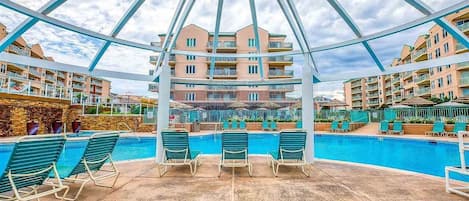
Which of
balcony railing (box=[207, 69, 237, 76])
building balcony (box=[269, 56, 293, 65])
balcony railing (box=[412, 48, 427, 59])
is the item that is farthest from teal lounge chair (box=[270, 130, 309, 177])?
balcony railing (box=[412, 48, 427, 59])

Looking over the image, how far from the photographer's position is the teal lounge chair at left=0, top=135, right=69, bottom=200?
9.71 feet

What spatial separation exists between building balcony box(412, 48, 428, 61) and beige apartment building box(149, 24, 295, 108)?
64.1ft

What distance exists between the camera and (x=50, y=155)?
11.0 ft

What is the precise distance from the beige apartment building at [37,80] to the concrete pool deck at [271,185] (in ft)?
15.8

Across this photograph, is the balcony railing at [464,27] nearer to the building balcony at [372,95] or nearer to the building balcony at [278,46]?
the building balcony at [278,46]

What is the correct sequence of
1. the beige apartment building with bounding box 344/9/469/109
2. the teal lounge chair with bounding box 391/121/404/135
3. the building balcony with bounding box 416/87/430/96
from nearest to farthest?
the teal lounge chair with bounding box 391/121/404/135, the beige apartment building with bounding box 344/9/469/109, the building balcony with bounding box 416/87/430/96

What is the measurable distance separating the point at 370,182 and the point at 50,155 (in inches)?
215

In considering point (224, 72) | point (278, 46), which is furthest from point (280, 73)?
point (224, 72)

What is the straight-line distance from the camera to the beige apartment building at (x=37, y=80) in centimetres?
1371

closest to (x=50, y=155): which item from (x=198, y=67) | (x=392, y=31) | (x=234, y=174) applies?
(x=234, y=174)

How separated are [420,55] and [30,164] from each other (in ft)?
149

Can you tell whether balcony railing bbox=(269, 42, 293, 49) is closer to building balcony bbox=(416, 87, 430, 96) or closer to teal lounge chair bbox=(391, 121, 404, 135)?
teal lounge chair bbox=(391, 121, 404, 135)

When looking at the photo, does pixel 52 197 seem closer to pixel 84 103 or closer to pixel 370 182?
pixel 370 182

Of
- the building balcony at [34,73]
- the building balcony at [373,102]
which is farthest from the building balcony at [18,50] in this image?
the building balcony at [373,102]
